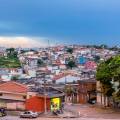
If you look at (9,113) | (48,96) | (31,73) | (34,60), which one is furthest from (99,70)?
(34,60)

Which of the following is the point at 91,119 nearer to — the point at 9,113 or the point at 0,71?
the point at 9,113

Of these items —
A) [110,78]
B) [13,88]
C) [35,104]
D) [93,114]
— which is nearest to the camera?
[93,114]

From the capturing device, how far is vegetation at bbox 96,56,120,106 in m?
59.2

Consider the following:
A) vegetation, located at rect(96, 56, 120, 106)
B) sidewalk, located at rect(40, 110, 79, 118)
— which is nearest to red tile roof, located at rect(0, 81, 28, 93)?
sidewalk, located at rect(40, 110, 79, 118)

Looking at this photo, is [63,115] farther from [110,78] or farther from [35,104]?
[110,78]

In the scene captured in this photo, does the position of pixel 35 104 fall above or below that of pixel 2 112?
above

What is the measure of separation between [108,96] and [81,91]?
33.5ft

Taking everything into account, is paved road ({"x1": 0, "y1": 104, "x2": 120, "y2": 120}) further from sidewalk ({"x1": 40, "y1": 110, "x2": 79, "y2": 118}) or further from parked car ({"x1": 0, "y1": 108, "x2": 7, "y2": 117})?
parked car ({"x1": 0, "y1": 108, "x2": 7, "y2": 117})

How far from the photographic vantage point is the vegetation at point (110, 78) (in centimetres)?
5923

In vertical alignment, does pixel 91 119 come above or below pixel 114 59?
below

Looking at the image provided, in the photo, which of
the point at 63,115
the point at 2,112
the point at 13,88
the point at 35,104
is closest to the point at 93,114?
the point at 63,115

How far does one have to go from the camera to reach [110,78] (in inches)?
2409

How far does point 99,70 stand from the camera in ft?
211

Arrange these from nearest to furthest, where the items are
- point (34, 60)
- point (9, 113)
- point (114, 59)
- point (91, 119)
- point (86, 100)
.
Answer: point (91, 119) → point (9, 113) → point (114, 59) → point (86, 100) → point (34, 60)
